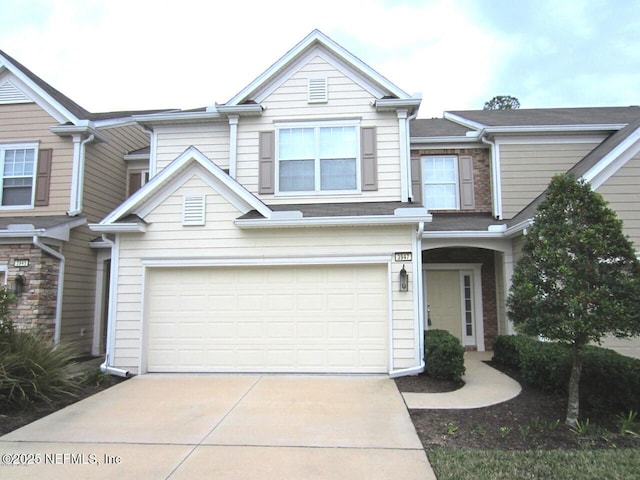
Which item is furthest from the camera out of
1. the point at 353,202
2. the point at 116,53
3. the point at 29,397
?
the point at 116,53

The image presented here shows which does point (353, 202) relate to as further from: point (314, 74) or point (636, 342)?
point (636, 342)

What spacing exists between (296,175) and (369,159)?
69.2 inches

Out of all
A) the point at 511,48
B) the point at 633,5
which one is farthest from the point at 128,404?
the point at 511,48

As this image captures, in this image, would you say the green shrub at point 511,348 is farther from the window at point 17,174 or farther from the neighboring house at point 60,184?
the window at point 17,174

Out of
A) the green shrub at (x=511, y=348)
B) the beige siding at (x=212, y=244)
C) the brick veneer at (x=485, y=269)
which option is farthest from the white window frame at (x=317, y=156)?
the green shrub at (x=511, y=348)

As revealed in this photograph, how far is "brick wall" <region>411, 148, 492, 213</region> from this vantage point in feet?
39.3

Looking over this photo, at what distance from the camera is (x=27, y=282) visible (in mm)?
10133

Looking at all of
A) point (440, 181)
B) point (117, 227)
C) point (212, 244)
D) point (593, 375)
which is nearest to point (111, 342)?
point (117, 227)

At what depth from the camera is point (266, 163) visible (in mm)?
10180

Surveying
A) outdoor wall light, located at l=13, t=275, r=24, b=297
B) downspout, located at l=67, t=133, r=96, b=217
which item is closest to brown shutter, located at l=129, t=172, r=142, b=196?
downspout, located at l=67, t=133, r=96, b=217

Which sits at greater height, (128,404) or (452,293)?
(452,293)

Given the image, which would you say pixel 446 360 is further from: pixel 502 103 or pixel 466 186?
pixel 502 103

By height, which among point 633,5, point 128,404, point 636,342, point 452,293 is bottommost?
point 128,404

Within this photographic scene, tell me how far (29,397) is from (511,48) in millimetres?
18088
